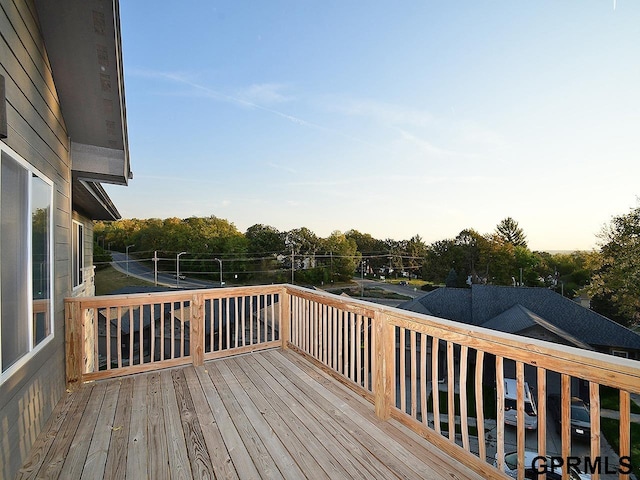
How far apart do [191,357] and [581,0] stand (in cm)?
1345

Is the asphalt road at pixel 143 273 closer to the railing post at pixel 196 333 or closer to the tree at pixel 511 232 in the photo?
the railing post at pixel 196 333

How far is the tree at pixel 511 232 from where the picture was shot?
161 feet

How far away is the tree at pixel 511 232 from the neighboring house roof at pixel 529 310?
34.9 metres

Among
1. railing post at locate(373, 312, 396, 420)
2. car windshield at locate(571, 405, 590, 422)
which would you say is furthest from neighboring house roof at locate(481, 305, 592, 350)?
railing post at locate(373, 312, 396, 420)

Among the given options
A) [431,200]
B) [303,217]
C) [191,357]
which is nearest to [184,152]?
[191,357]

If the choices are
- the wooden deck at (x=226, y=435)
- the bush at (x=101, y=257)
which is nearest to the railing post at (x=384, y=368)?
the wooden deck at (x=226, y=435)

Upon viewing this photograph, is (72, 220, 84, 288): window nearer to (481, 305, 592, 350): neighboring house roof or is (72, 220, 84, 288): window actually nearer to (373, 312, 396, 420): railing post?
(373, 312, 396, 420): railing post

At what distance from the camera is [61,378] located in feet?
9.94

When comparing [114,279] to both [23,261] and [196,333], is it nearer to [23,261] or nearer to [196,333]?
[196,333]

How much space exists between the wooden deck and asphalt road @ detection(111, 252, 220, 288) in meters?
37.0

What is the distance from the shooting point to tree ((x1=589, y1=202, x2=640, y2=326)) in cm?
1838

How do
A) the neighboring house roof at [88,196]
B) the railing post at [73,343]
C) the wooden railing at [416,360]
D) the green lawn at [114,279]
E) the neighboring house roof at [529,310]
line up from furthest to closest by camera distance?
the green lawn at [114,279]
the neighboring house roof at [529,310]
the neighboring house roof at [88,196]
the railing post at [73,343]
the wooden railing at [416,360]

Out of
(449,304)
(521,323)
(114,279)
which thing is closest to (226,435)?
(521,323)

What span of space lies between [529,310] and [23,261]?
66.5 feet
